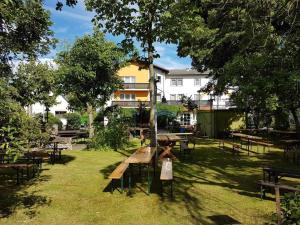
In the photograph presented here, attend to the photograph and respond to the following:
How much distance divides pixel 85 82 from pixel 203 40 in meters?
8.01

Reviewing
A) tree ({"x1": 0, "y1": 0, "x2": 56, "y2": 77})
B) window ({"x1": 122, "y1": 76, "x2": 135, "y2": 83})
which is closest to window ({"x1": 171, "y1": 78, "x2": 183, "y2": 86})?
window ({"x1": 122, "y1": 76, "x2": 135, "y2": 83})

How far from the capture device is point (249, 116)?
3222 cm

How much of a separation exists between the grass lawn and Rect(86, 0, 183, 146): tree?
2.97 meters

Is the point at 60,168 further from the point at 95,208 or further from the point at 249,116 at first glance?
the point at 249,116

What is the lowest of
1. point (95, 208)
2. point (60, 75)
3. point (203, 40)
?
point (95, 208)

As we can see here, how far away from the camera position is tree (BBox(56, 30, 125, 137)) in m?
24.3

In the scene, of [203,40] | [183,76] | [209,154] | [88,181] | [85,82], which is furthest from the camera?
[183,76]

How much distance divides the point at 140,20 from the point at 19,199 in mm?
6658

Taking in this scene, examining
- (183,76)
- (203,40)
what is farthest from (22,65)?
(183,76)

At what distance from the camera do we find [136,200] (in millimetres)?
9031

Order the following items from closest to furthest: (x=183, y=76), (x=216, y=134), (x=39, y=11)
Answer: (x=39, y=11)
(x=216, y=134)
(x=183, y=76)

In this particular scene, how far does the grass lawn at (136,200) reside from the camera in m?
7.61

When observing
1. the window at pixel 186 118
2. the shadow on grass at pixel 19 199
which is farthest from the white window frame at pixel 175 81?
the shadow on grass at pixel 19 199

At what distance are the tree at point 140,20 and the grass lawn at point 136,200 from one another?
297 cm
